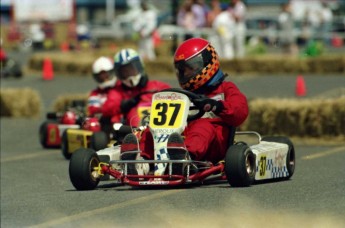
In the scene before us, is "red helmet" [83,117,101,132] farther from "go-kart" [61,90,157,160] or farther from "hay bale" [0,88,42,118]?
"hay bale" [0,88,42,118]

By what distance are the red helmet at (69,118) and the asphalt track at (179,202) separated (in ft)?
6.52

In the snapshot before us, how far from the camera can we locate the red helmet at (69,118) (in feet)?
47.5

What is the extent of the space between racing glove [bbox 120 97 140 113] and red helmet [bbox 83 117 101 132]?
2.81 ft

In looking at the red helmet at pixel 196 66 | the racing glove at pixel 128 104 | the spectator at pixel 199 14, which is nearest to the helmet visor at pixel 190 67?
the red helmet at pixel 196 66

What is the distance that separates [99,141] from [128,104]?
62cm

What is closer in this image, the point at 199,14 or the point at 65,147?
the point at 65,147

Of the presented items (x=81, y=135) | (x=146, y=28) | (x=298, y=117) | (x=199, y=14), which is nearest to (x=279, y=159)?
(x=81, y=135)

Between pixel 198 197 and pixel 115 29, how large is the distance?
37.8m

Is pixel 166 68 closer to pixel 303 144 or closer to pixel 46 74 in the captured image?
pixel 46 74

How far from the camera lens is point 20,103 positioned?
18.2 meters

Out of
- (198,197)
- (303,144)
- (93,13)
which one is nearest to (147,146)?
(198,197)

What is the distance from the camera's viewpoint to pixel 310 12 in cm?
3866

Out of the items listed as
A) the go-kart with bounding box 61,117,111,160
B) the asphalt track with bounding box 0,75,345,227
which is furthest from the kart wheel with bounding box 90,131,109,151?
the asphalt track with bounding box 0,75,345,227

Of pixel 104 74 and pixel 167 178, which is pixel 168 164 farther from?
pixel 104 74
